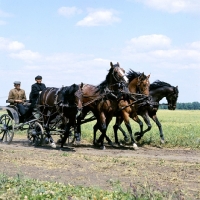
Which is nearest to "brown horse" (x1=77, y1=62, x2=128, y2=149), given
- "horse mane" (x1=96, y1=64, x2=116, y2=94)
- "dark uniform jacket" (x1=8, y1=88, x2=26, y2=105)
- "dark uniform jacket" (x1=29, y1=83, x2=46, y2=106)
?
"horse mane" (x1=96, y1=64, x2=116, y2=94)

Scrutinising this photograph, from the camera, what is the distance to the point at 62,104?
45.5 ft

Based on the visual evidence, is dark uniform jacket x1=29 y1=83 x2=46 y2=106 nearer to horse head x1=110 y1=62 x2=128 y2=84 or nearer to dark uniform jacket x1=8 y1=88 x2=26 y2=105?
dark uniform jacket x1=8 y1=88 x2=26 y2=105

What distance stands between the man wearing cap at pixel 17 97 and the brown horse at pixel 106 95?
259 cm

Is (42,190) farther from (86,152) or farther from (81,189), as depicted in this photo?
(86,152)

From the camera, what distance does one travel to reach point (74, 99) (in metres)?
13.5

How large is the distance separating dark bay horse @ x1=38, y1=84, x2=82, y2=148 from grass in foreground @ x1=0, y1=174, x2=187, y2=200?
18.7ft

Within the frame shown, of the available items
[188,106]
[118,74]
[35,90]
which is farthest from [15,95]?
[188,106]

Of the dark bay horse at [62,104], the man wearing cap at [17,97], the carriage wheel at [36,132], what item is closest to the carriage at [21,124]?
the carriage wheel at [36,132]

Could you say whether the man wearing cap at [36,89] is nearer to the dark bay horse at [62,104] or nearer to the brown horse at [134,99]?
the dark bay horse at [62,104]

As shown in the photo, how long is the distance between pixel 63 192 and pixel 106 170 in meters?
2.67

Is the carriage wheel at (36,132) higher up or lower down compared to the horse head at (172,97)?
lower down

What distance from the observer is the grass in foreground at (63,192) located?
6688 mm

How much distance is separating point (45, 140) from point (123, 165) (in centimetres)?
604

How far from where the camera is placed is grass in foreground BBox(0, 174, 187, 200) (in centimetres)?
669
